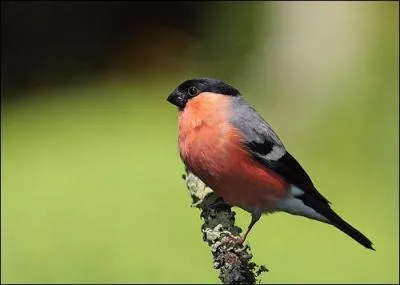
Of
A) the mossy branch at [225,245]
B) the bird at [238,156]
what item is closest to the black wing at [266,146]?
the bird at [238,156]

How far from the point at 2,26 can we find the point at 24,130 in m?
1.03

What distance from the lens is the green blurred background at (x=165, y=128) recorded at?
320cm

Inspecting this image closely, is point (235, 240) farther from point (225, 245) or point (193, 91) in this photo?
point (193, 91)

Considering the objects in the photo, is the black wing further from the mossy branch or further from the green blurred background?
the green blurred background

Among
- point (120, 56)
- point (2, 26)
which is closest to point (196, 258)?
point (120, 56)

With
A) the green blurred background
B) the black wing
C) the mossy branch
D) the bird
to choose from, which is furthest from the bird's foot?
the green blurred background

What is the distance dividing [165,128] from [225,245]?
307 cm

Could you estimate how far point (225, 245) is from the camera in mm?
1296

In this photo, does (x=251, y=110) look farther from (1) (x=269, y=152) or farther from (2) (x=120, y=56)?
(2) (x=120, y=56)

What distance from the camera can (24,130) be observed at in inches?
182

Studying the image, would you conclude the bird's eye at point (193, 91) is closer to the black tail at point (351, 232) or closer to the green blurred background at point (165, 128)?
the black tail at point (351, 232)

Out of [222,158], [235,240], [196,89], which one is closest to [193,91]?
[196,89]

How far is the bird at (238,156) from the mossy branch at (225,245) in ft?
0.13

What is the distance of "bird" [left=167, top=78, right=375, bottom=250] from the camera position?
1502mm
